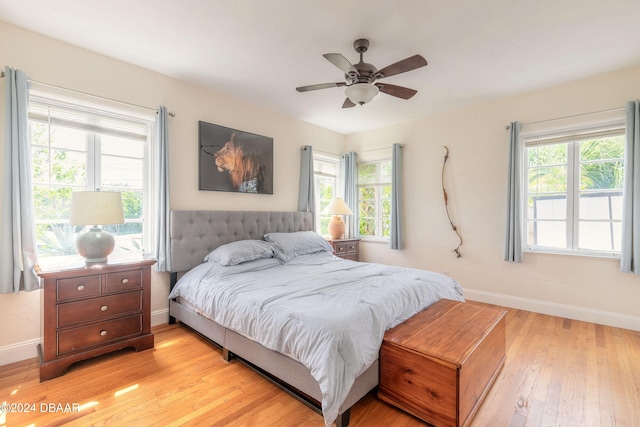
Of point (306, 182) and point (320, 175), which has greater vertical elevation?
point (320, 175)

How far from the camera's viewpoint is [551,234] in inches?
141

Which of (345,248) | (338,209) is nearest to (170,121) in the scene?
(338,209)

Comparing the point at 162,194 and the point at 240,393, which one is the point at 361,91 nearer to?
the point at 162,194

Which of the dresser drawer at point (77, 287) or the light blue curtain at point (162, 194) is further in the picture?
the light blue curtain at point (162, 194)

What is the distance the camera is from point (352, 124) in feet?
16.1

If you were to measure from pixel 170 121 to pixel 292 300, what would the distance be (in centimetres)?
250

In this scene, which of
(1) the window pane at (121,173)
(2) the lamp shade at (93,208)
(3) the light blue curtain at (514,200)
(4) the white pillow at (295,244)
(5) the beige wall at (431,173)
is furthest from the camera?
(3) the light blue curtain at (514,200)

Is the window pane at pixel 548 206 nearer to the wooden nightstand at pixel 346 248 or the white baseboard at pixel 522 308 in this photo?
the white baseboard at pixel 522 308

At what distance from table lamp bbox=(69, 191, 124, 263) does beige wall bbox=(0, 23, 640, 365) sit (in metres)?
0.65

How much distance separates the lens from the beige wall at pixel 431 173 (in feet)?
8.30

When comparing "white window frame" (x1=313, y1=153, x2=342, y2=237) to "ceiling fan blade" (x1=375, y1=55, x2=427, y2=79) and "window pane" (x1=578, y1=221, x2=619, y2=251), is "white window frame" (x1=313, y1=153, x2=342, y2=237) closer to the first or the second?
"ceiling fan blade" (x1=375, y1=55, x2=427, y2=79)

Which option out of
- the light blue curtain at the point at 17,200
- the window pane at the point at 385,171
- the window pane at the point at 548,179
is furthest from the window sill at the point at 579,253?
the light blue curtain at the point at 17,200

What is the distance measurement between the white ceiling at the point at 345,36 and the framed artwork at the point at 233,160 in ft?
1.98

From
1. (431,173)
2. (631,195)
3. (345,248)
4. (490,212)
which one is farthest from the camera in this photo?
(345,248)
